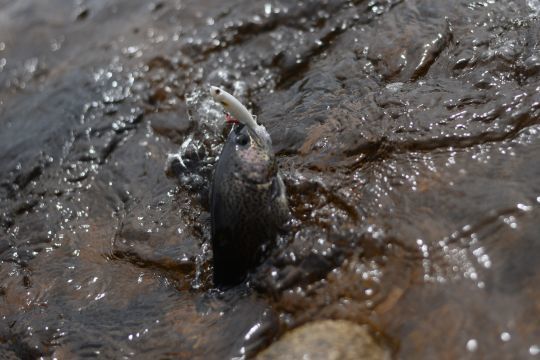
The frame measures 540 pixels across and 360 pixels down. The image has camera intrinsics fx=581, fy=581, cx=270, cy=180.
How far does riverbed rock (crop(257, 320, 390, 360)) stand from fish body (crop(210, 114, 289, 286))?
587 millimetres

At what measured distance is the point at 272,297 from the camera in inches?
141

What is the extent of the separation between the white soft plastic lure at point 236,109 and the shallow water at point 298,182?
0.52 m

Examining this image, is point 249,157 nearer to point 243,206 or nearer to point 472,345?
point 243,206

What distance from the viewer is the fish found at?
3.59 metres

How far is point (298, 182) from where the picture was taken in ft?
13.9

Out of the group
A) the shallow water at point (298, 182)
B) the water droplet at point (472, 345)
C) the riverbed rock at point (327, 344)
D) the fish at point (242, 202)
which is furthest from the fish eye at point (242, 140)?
A: the water droplet at point (472, 345)

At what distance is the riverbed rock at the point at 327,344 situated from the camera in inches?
122

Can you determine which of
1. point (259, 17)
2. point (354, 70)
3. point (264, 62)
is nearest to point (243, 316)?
point (354, 70)

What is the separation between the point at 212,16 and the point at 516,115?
167 inches

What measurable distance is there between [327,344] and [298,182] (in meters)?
1.37

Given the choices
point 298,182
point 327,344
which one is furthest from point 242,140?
point 327,344

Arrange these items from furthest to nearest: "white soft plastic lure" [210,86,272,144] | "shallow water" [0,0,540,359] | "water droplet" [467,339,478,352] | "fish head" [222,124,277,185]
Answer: "fish head" [222,124,277,185]
"white soft plastic lure" [210,86,272,144]
"shallow water" [0,0,540,359]
"water droplet" [467,339,478,352]

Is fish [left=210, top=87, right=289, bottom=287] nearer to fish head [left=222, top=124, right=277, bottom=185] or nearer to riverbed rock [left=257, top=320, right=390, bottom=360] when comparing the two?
fish head [left=222, top=124, right=277, bottom=185]

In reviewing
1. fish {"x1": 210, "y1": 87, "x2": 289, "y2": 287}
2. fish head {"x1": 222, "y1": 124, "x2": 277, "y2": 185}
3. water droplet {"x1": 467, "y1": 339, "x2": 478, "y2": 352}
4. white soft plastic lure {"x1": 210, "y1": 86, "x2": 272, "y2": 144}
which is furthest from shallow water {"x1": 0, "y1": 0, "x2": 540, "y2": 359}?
white soft plastic lure {"x1": 210, "y1": 86, "x2": 272, "y2": 144}
